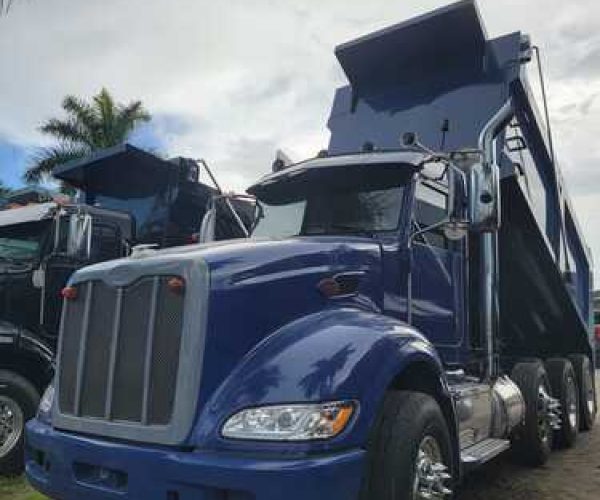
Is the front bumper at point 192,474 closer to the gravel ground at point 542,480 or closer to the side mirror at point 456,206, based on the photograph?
the side mirror at point 456,206

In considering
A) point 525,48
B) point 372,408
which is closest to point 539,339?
point 525,48

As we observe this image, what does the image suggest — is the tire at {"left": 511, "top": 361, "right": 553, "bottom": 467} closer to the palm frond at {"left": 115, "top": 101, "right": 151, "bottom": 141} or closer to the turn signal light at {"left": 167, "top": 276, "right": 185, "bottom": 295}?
the turn signal light at {"left": 167, "top": 276, "right": 185, "bottom": 295}

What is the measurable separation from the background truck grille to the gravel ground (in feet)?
10.4

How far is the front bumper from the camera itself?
10.8ft

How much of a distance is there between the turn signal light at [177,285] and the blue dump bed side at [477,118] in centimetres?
342

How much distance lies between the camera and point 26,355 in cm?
686

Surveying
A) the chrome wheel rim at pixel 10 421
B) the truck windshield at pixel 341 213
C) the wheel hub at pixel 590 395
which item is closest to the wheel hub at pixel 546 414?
the wheel hub at pixel 590 395

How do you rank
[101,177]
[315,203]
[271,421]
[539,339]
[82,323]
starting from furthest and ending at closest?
[101,177] < [539,339] < [315,203] < [82,323] < [271,421]

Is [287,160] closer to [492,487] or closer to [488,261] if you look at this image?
[488,261]

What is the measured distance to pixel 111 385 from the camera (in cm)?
401

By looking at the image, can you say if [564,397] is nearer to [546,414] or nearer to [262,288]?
[546,414]

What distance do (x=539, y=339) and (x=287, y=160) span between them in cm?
387

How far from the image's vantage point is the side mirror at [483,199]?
501 centimetres

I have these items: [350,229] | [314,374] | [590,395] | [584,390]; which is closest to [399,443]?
[314,374]
